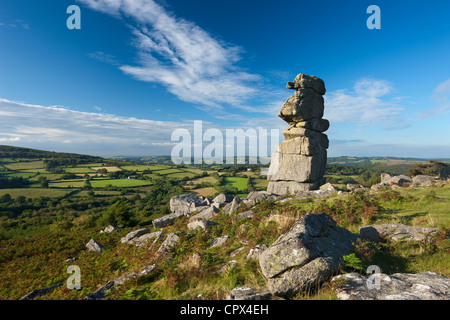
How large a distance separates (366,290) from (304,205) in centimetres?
1029

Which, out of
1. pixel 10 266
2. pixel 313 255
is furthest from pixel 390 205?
pixel 10 266

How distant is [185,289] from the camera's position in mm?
6312

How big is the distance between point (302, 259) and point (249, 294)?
172 centimetres

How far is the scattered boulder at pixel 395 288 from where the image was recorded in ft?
13.3

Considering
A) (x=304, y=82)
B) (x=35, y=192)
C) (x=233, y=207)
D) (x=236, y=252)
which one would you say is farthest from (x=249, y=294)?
(x=35, y=192)

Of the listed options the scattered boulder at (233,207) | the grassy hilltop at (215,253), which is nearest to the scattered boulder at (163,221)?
the grassy hilltop at (215,253)

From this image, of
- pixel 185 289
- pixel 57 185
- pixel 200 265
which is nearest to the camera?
pixel 185 289

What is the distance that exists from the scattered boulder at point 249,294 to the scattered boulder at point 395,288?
5.64ft

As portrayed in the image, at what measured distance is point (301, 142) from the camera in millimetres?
21594

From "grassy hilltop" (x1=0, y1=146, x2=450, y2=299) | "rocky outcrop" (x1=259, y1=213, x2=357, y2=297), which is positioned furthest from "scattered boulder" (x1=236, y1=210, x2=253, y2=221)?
"rocky outcrop" (x1=259, y1=213, x2=357, y2=297)

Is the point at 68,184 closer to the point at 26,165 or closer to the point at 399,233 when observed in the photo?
the point at 26,165

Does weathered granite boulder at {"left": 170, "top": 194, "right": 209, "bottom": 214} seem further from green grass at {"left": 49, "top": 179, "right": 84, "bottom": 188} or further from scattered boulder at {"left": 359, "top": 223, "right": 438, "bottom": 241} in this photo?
green grass at {"left": 49, "top": 179, "right": 84, "bottom": 188}
